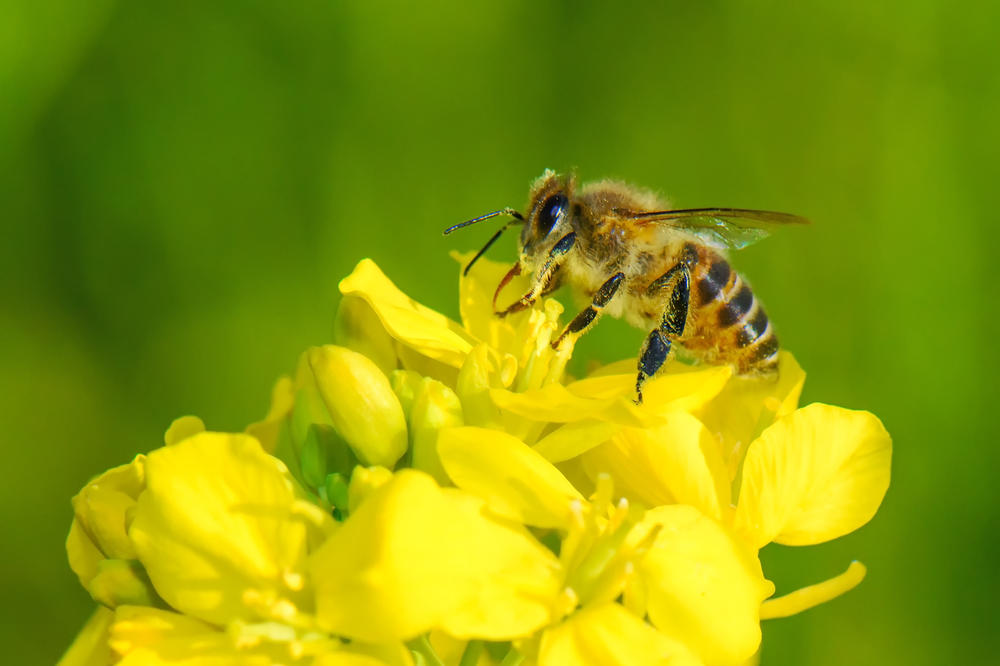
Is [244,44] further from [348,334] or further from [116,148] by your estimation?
[348,334]

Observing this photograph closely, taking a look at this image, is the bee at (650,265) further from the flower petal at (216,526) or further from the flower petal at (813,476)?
the flower petal at (216,526)

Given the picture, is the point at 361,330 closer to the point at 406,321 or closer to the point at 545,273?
the point at 406,321

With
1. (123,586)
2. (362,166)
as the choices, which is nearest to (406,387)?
(123,586)

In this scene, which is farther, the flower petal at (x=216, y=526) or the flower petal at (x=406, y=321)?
the flower petal at (x=406, y=321)

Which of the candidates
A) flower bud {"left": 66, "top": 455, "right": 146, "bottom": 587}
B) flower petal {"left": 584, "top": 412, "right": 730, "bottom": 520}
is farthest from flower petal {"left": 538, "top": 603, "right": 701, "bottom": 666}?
flower bud {"left": 66, "top": 455, "right": 146, "bottom": 587}

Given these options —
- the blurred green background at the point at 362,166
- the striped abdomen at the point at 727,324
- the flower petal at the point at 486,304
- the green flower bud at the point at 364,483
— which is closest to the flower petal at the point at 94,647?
the green flower bud at the point at 364,483

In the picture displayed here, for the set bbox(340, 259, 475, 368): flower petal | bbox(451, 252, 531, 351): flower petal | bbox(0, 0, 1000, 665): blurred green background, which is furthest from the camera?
bbox(0, 0, 1000, 665): blurred green background

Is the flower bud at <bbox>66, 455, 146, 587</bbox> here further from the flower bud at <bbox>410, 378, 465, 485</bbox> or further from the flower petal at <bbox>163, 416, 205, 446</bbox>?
the flower bud at <bbox>410, 378, 465, 485</bbox>
